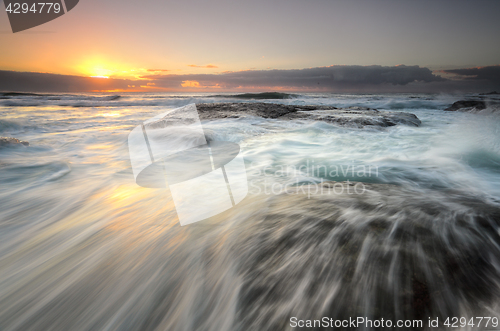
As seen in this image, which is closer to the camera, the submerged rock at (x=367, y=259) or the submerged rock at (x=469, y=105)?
the submerged rock at (x=367, y=259)

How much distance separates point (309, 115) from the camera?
27.7 ft

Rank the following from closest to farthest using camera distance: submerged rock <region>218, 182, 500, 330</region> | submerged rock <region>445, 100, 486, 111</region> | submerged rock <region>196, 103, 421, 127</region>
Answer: submerged rock <region>218, 182, 500, 330</region>
submerged rock <region>196, 103, 421, 127</region>
submerged rock <region>445, 100, 486, 111</region>

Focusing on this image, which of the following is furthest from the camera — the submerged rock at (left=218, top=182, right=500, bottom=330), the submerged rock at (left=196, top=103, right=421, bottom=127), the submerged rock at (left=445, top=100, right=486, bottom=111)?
the submerged rock at (left=445, top=100, right=486, bottom=111)

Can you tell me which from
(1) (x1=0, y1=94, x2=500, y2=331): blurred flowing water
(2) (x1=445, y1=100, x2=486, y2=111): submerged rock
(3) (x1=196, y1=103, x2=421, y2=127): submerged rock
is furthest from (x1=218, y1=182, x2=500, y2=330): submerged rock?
(2) (x1=445, y1=100, x2=486, y2=111): submerged rock

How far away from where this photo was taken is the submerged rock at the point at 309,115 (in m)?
7.32

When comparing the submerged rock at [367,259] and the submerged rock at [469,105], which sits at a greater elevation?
the submerged rock at [367,259]

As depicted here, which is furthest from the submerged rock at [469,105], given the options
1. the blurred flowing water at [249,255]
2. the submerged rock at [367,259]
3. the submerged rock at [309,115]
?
the submerged rock at [367,259]

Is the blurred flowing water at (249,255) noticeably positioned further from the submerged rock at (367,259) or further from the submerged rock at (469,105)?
the submerged rock at (469,105)

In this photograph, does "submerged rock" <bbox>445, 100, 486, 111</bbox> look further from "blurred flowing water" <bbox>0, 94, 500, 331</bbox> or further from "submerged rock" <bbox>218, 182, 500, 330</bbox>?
"submerged rock" <bbox>218, 182, 500, 330</bbox>

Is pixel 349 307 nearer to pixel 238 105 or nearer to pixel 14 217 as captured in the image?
pixel 14 217

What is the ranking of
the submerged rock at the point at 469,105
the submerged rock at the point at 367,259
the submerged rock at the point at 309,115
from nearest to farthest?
the submerged rock at the point at 367,259 → the submerged rock at the point at 309,115 → the submerged rock at the point at 469,105

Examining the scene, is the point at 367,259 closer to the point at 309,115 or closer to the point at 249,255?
the point at 249,255

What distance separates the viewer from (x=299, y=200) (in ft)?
7.71

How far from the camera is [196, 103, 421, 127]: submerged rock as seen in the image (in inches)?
288
